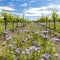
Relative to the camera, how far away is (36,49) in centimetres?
537

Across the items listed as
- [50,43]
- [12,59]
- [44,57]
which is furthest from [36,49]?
[50,43]

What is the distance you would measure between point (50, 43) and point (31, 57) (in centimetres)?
165

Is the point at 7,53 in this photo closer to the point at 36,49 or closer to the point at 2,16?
the point at 36,49

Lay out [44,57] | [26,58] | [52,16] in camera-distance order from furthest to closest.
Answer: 1. [52,16]
2. [26,58]
3. [44,57]

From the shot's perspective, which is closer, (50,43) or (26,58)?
(26,58)

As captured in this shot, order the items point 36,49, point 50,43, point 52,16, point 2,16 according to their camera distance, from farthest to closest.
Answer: point 52,16, point 2,16, point 50,43, point 36,49

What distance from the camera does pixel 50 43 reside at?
720cm

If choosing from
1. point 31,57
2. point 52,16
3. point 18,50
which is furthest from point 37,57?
point 52,16

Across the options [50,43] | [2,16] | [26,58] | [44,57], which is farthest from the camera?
[2,16]

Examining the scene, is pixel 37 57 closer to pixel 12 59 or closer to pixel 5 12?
pixel 12 59

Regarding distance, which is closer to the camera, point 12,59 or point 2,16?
point 12,59

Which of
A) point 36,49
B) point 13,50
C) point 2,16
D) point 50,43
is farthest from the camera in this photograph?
point 2,16

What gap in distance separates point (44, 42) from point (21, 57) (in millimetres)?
1819

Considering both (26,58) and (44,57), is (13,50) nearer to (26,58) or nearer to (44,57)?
(26,58)
